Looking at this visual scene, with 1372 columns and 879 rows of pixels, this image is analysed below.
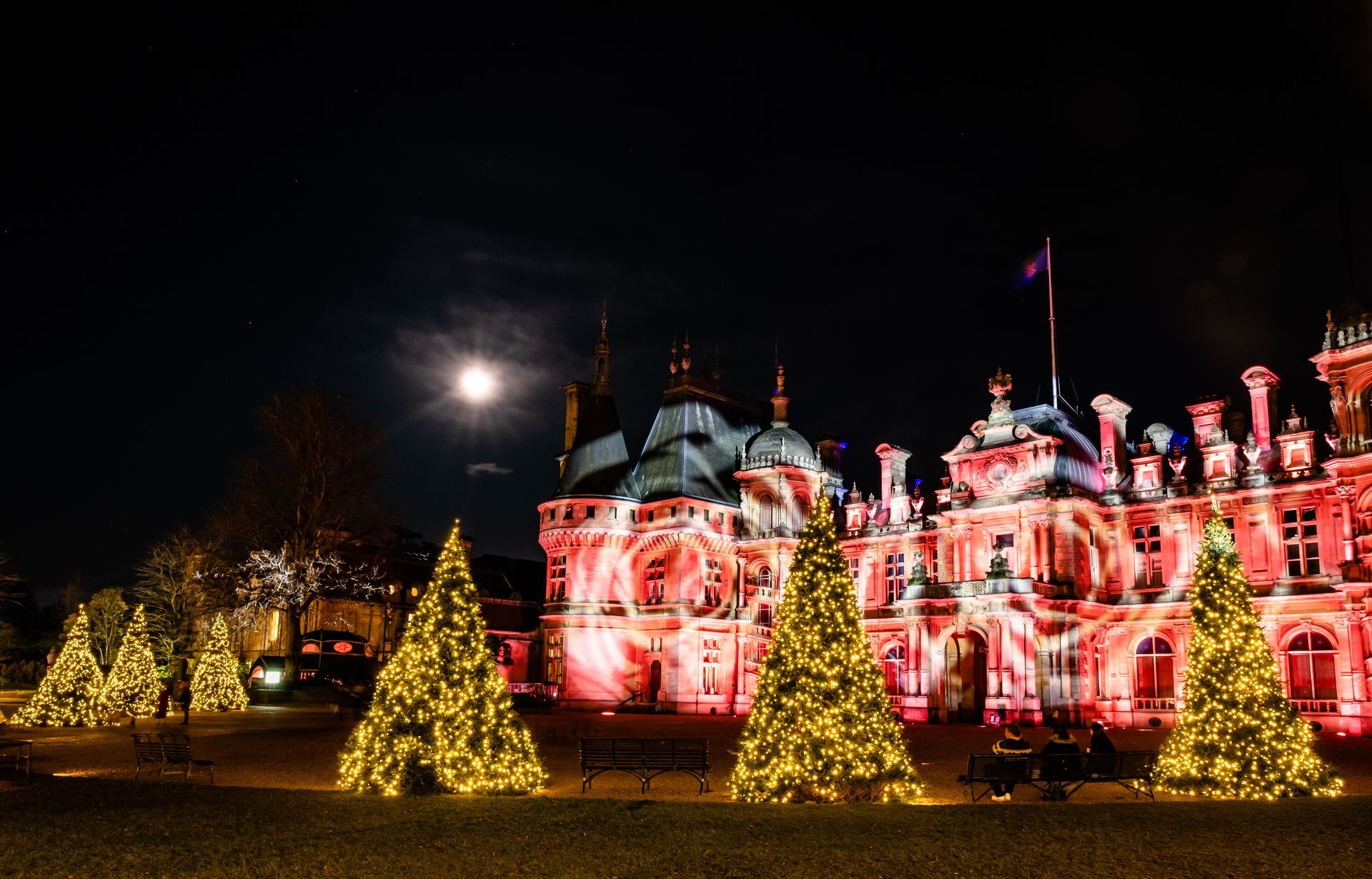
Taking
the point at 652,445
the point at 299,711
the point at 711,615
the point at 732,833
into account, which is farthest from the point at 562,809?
the point at 652,445

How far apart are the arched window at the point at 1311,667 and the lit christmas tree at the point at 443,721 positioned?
33.0 meters

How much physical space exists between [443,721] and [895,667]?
35.0 meters

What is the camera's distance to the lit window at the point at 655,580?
5428 cm

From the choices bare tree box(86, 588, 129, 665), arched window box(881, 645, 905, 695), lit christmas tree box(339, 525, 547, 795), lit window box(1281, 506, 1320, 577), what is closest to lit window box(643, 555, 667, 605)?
arched window box(881, 645, 905, 695)

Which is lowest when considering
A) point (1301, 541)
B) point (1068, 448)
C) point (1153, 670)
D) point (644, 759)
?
point (644, 759)

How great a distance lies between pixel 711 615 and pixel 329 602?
27203 mm

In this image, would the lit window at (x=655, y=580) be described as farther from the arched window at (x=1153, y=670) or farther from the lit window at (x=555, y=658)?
the arched window at (x=1153, y=670)

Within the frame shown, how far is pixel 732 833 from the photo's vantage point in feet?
41.5

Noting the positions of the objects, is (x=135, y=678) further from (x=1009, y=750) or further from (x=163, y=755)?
(x=1009, y=750)

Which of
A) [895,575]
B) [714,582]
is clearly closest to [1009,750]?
[895,575]

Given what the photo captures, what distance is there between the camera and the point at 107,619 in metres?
63.7

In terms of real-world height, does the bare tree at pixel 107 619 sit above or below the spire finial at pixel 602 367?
below

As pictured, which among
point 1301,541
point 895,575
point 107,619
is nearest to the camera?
point 1301,541

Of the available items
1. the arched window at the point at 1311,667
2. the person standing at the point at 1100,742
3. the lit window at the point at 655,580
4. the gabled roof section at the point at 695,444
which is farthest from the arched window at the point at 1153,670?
the person standing at the point at 1100,742
